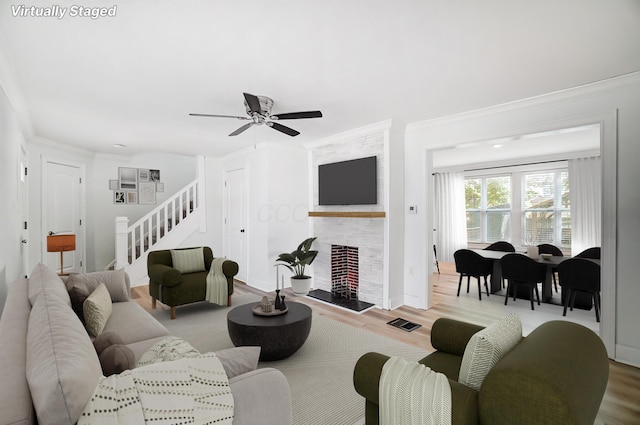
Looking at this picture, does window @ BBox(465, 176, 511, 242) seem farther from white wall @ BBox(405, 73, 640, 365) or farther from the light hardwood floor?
white wall @ BBox(405, 73, 640, 365)

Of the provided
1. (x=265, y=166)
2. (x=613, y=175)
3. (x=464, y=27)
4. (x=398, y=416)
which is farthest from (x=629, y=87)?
(x=265, y=166)

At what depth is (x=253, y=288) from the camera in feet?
18.2

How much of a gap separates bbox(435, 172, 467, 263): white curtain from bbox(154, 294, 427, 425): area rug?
5.21 metres

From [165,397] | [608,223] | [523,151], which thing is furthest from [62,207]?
[523,151]

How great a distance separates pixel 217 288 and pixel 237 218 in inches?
82.1

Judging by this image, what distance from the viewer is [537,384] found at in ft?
Answer: 3.68

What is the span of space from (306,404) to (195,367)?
1.39 m

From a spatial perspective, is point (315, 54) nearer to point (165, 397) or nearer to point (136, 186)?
point (165, 397)

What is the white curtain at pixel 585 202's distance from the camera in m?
5.71

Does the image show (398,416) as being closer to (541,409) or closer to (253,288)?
(541,409)

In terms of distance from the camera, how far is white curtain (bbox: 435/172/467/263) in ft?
25.7

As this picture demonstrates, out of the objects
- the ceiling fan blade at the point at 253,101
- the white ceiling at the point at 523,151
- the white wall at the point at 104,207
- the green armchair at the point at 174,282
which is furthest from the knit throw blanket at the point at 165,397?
the white wall at the point at 104,207

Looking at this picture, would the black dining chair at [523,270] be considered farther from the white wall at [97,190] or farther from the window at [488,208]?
the white wall at [97,190]

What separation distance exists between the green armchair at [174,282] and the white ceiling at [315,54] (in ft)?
6.26
